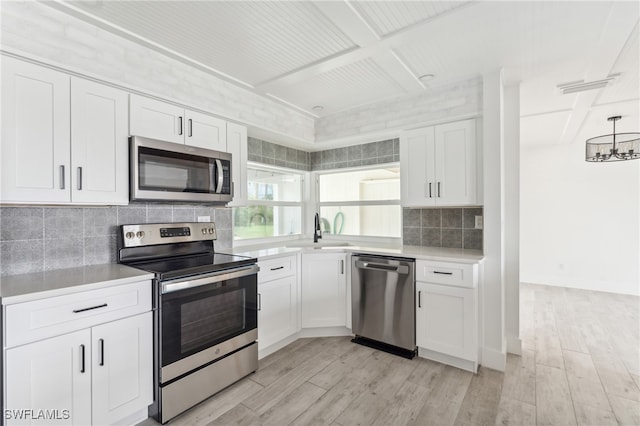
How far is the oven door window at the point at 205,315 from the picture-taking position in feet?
→ 6.26

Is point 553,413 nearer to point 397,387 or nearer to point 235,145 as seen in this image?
point 397,387

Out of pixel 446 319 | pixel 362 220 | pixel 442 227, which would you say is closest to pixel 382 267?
pixel 446 319

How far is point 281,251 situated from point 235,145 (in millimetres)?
1066

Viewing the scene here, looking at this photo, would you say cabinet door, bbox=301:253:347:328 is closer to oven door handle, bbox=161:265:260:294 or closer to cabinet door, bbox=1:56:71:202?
oven door handle, bbox=161:265:260:294

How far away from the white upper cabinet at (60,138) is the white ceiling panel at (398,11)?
168 cm

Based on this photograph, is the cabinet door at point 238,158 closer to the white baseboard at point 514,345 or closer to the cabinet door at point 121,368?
the cabinet door at point 121,368

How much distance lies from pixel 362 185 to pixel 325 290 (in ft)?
4.67

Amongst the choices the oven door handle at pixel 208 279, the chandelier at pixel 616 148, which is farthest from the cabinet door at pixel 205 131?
the chandelier at pixel 616 148

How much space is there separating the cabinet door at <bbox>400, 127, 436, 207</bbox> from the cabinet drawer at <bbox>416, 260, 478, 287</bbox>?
25.3 inches

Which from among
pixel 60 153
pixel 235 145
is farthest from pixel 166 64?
pixel 60 153

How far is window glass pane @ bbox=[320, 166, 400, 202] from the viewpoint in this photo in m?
3.66

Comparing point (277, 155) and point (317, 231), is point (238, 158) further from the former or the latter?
point (317, 231)

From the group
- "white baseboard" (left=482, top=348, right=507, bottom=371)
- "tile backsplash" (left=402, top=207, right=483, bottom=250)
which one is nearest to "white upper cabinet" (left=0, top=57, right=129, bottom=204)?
"tile backsplash" (left=402, top=207, right=483, bottom=250)

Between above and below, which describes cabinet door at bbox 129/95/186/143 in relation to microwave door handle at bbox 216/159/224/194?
above
